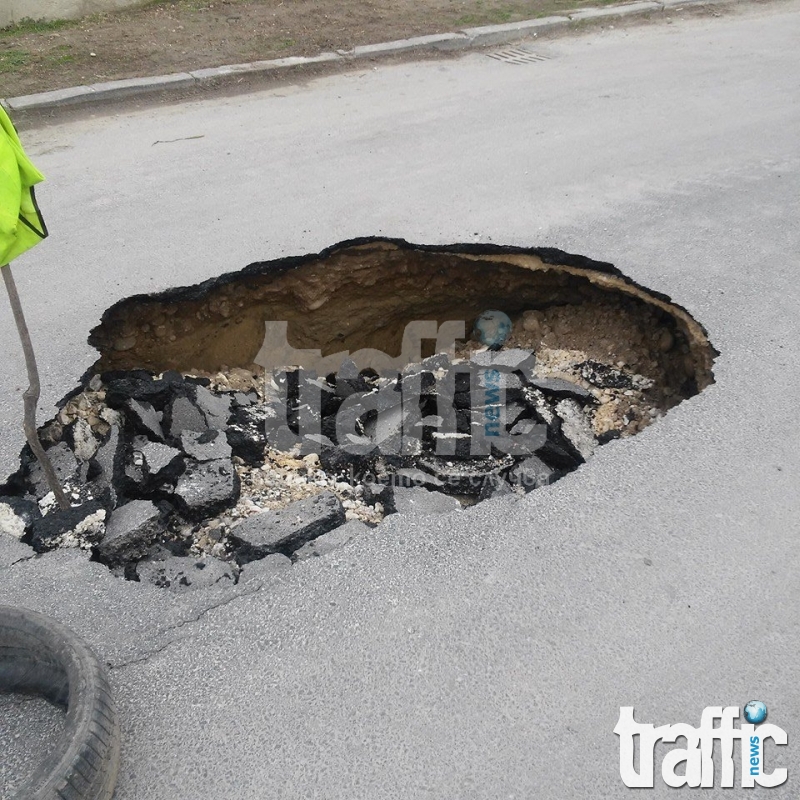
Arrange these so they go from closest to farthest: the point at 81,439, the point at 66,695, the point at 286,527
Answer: the point at 66,695 → the point at 286,527 → the point at 81,439

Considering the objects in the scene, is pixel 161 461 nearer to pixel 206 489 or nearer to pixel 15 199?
pixel 206 489

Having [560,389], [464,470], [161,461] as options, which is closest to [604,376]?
[560,389]

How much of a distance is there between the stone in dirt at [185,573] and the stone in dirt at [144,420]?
0.95m

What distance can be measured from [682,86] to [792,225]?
3477 mm

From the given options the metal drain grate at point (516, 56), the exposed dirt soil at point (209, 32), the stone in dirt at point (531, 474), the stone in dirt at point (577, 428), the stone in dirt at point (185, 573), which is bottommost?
the stone in dirt at point (531, 474)

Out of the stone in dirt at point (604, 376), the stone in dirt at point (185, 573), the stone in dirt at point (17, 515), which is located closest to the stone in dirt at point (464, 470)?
the stone in dirt at point (604, 376)

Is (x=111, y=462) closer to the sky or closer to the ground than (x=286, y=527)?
closer to the sky

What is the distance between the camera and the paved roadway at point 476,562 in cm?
266

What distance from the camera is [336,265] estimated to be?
559cm

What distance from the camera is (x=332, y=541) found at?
344cm

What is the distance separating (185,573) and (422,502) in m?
1.17

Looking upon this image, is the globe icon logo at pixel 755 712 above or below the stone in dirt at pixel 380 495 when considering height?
below

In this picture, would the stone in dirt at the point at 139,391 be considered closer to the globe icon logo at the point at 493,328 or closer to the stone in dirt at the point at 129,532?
the stone in dirt at the point at 129,532

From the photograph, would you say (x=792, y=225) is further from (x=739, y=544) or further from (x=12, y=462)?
(x=12, y=462)
